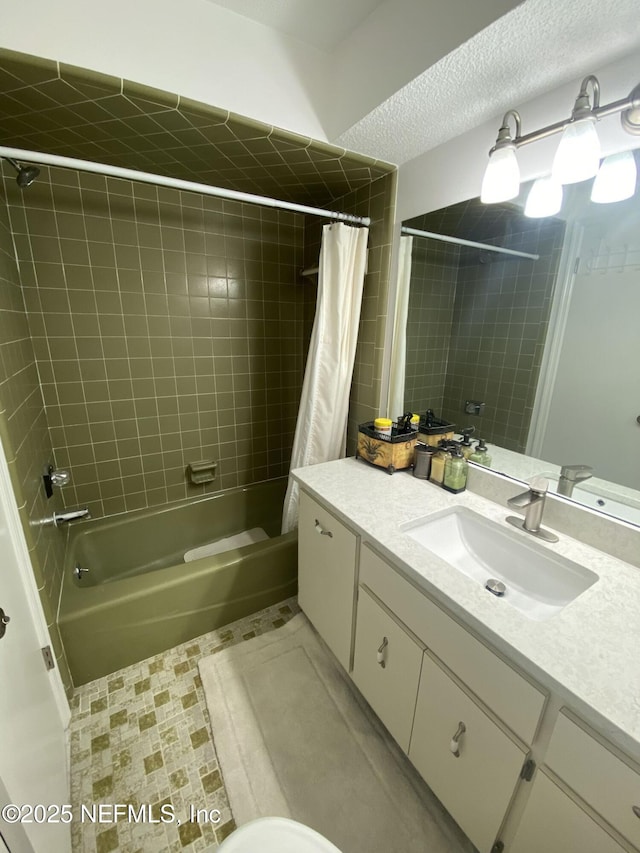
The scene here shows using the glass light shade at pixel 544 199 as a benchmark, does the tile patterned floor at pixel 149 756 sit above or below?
below

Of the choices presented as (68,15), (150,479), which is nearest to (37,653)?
(150,479)

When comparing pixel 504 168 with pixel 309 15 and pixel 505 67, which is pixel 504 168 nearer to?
pixel 505 67

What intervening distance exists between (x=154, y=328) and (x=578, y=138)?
6.20 feet

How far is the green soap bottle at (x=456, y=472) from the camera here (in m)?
1.29

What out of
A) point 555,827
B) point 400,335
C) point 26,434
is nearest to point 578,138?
point 400,335

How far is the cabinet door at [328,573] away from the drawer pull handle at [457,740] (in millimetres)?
444

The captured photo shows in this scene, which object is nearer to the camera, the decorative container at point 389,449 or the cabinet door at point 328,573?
the cabinet door at point 328,573

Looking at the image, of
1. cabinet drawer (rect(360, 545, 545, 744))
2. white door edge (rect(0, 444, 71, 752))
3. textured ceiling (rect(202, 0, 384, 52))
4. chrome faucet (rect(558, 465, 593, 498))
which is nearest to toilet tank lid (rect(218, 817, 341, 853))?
cabinet drawer (rect(360, 545, 545, 744))

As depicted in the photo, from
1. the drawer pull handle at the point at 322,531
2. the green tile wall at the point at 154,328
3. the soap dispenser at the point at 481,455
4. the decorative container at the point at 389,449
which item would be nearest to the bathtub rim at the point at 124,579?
the green tile wall at the point at 154,328

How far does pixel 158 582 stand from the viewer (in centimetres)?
146

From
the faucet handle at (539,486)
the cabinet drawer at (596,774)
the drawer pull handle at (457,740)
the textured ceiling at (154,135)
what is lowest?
the drawer pull handle at (457,740)

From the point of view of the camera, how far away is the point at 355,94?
1.14 m

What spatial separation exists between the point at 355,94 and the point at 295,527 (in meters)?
1.86

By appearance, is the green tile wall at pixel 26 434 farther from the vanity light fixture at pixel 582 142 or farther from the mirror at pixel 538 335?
the vanity light fixture at pixel 582 142
